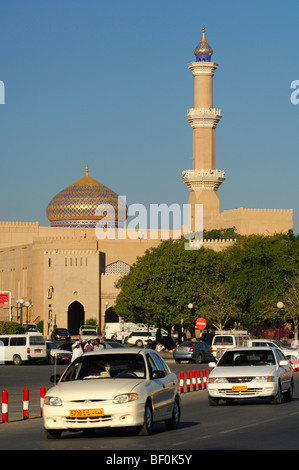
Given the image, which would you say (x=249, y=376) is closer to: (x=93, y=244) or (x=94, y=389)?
(x=94, y=389)

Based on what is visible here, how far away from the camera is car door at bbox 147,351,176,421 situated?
12351mm

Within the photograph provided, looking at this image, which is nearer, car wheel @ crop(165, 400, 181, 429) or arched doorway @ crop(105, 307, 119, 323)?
car wheel @ crop(165, 400, 181, 429)

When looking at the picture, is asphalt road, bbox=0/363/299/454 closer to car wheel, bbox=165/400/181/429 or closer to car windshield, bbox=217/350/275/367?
car wheel, bbox=165/400/181/429

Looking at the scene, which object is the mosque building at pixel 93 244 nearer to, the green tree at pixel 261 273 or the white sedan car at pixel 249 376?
the green tree at pixel 261 273

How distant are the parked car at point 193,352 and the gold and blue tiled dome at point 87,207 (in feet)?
167

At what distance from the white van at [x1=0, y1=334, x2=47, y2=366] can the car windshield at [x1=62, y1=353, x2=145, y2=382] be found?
2412 centimetres

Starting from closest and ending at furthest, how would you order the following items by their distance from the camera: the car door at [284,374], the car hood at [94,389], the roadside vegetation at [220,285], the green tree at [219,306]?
the car hood at [94,389] < the car door at [284,374] < the roadside vegetation at [220,285] < the green tree at [219,306]

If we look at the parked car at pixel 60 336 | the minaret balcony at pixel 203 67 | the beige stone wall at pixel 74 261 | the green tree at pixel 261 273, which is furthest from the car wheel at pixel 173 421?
the minaret balcony at pixel 203 67

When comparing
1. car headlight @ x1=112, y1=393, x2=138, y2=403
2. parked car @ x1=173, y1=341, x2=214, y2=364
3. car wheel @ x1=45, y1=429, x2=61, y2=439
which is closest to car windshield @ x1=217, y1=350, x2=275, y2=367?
car wheel @ x1=45, y1=429, x2=61, y2=439

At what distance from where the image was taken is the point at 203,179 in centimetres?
7869

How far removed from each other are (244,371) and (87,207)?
242 ft

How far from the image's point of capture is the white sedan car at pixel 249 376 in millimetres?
16375

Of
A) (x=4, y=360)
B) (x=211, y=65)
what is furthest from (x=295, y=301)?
(x=211, y=65)
